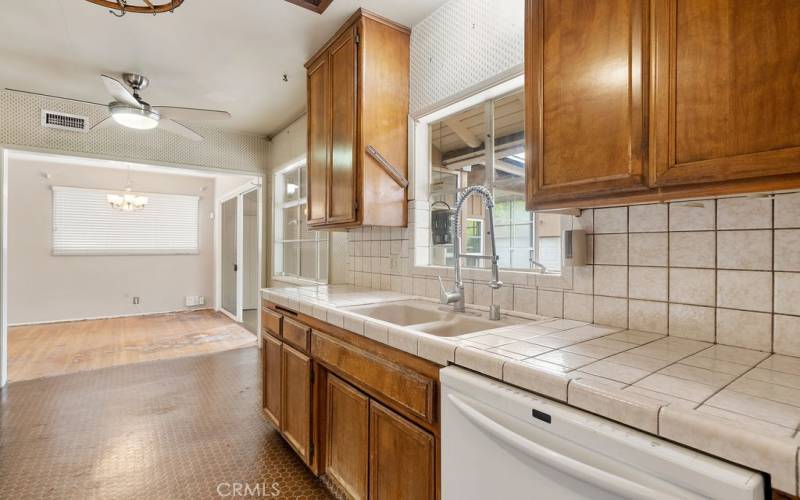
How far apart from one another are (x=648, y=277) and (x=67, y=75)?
4148 mm

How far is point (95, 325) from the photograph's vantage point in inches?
219

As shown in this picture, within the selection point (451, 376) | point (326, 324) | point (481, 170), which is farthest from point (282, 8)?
point (451, 376)

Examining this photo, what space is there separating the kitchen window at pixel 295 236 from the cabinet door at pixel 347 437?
5.95 ft

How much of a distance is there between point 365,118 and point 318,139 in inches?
23.4

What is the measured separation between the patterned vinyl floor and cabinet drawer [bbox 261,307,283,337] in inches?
27.4

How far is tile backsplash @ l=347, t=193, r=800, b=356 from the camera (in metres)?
1.01

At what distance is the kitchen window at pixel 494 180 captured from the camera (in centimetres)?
178

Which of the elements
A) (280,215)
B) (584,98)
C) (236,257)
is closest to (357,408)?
(584,98)

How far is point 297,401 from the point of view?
6.57 feet

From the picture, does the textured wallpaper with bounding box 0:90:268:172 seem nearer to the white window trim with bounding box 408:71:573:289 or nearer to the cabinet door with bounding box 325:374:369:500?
the white window trim with bounding box 408:71:573:289

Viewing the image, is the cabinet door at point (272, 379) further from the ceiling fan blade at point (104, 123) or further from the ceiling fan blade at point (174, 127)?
the ceiling fan blade at point (104, 123)

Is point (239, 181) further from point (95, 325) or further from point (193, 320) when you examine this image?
point (95, 325)

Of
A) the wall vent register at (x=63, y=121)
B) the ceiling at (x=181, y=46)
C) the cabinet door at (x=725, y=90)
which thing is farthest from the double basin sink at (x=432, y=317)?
the wall vent register at (x=63, y=121)

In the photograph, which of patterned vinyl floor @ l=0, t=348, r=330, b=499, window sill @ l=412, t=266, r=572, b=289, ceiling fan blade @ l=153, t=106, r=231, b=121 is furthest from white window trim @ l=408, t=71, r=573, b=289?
ceiling fan blade @ l=153, t=106, r=231, b=121
